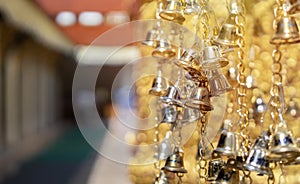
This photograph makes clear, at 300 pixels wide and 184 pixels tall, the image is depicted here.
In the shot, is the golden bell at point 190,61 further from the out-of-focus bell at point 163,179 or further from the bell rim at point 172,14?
the out-of-focus bell at point 163,179

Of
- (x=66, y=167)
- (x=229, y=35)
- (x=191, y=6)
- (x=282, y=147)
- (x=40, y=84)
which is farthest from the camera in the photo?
(x=40, y=84)

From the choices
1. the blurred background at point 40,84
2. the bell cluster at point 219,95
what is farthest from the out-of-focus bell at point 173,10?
the blurred background at point 40,84

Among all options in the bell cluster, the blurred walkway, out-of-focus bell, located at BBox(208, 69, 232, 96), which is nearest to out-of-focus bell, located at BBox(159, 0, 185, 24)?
the bell cluster

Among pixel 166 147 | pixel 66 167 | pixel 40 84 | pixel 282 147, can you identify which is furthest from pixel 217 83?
pixel 40 84

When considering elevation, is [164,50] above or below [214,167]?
above

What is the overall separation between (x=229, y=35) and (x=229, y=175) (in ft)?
0.56

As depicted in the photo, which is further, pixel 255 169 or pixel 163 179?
pixel 163 179

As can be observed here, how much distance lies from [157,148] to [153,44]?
0.21m

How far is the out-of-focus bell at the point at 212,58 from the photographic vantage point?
588 millimetres

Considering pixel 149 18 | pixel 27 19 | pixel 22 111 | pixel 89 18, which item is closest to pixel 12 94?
pixel 22 111

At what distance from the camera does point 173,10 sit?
0.67 meters

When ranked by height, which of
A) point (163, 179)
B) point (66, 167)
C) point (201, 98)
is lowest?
point (66, 167)

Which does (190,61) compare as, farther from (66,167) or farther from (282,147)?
(66,167)

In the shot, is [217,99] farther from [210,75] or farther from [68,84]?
[68,84]
